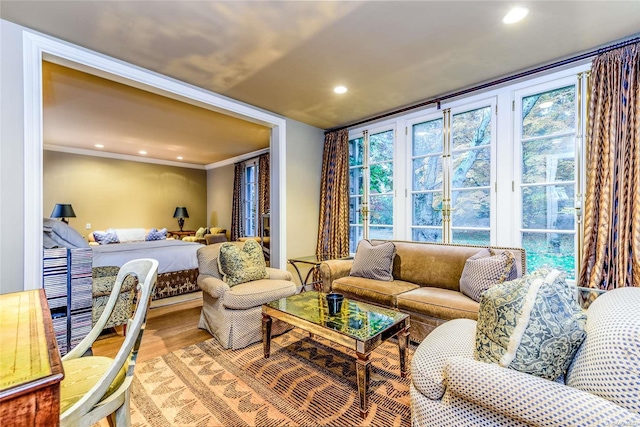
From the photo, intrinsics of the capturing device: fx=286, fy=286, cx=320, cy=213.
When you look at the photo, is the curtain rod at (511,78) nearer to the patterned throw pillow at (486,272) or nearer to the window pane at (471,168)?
the window pane at (471,168)

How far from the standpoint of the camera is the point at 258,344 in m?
2.60

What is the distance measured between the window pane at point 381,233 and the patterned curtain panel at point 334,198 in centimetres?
39

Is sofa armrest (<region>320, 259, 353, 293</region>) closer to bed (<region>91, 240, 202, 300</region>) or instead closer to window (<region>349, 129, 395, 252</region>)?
window (<region>349, 129, 395, 252</region>)

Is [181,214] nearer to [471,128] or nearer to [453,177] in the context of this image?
[453,177]

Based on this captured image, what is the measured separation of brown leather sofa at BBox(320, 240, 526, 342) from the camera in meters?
2.45

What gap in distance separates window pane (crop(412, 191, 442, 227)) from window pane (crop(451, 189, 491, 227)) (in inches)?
6.7

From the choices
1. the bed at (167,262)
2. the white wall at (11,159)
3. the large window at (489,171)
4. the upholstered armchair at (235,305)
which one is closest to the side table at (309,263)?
the large window at (489,171)

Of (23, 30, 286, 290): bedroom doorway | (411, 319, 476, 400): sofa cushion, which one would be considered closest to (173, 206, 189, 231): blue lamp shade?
(23, 30, 286, 290): bedroom doorway

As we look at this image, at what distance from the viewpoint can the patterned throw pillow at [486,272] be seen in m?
2.42

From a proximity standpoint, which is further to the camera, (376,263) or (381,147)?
(381,147)

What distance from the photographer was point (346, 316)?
2119mm

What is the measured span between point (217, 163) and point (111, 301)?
673 centimetres

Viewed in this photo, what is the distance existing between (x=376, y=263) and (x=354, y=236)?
1287mm

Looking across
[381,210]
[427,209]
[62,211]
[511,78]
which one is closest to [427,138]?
[427,209]
